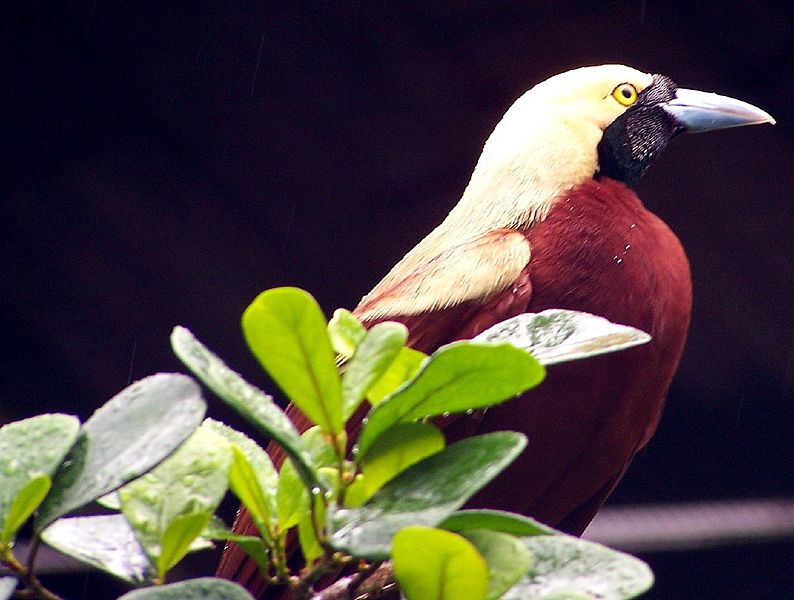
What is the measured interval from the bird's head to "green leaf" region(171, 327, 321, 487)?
2.63 feet

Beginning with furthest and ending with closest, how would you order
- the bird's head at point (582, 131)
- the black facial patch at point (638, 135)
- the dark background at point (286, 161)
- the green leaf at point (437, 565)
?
the dark background at point (286, 161), the black facial patch at point (638, 135), the bird's head at point (582, 131), the green leaf at point (437, 565)

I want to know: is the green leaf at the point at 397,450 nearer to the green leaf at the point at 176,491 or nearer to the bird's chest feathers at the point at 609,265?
the green leaf at the point at 176,491

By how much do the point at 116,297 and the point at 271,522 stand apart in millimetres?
1842

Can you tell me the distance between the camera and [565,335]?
1.55ft

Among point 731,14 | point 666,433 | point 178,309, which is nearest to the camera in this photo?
point 731,14

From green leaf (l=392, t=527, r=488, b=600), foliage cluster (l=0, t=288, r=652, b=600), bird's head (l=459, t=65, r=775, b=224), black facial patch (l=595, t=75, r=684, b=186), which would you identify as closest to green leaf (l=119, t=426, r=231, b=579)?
foliage cluster (l=0, t=288, r=652, b=600)

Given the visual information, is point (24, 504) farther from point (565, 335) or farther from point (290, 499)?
point (565, 335)

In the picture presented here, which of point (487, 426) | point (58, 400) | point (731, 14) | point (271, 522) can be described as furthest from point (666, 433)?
point (271, 522)

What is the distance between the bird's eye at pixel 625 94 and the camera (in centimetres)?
141

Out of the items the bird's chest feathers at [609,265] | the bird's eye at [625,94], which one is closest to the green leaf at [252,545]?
the bird's chest feathers at [609,265]

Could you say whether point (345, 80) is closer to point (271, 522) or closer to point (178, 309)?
point (178, 309)

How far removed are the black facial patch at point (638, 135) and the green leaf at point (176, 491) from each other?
91 cm

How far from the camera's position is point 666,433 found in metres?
2.55

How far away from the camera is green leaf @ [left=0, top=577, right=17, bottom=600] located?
1.32 feet
